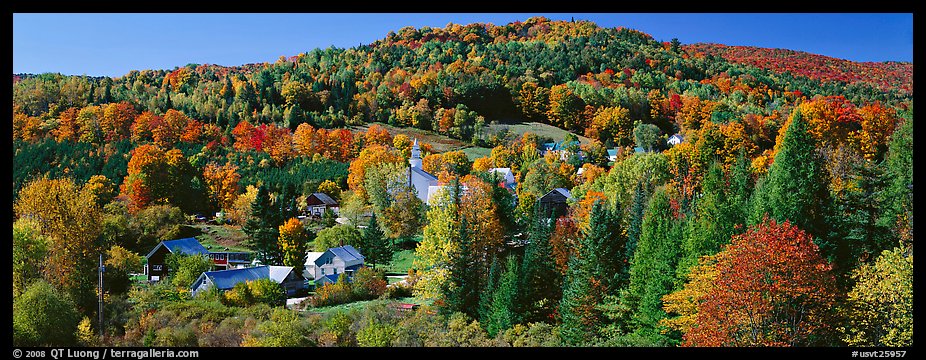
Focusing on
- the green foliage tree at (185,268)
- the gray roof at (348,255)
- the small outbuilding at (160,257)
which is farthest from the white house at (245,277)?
the small outbuilding at (160,257)

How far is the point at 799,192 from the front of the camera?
60.2 ft

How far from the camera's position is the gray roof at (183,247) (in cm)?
3547

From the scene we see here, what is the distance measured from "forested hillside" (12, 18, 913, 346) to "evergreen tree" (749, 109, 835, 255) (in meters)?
0.06

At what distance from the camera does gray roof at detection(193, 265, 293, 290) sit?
30913 mm

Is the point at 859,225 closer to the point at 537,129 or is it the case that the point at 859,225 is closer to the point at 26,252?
the point at 26,252

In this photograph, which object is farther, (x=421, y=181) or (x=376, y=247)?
(x=421, y=181)

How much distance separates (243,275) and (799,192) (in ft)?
79.8

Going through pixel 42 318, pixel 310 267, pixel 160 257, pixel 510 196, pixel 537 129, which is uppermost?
pixel 537 129

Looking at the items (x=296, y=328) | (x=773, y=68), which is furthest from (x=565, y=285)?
(x=773, y=68)

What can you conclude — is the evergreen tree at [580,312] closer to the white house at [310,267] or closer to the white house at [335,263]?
the white house at [335,263]

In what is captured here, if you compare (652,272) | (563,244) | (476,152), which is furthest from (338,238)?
(476,152)
